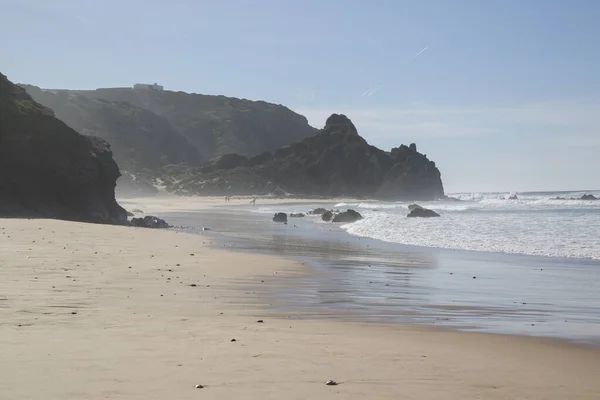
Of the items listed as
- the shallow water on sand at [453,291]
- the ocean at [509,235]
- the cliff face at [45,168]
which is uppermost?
the cliff face at [45,168]

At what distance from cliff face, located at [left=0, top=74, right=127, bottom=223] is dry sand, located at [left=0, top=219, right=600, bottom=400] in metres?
17.7

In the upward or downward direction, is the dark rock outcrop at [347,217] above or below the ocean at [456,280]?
above

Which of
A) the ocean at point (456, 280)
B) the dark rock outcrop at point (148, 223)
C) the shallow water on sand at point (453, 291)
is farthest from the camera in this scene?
the dark rock outcrop at point (148, 223)

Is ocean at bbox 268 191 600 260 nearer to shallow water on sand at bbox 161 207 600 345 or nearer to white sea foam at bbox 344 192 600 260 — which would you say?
white sea foam at bbox 344 192 600 260

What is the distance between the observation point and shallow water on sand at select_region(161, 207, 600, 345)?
8.38 meters

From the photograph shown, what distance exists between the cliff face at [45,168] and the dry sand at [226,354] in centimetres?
1771

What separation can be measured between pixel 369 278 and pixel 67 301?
6.64 m

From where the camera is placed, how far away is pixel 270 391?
4.66m

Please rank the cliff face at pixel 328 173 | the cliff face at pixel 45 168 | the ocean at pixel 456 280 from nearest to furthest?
the ocean at pixel 456 280 → the cliff face at pixel 45 168 → the cliff face at pixel 328 173

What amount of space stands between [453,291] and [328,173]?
127 meters

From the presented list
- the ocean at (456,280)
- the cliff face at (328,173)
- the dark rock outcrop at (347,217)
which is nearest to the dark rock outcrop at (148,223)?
the ocean at (456,280)

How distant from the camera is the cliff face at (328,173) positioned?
13275 centimetres

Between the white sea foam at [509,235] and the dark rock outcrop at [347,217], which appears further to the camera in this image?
the dark rock outcrop at [347,217]

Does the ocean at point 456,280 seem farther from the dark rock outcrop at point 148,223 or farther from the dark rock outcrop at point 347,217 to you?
the dark rock outcrop at point 347,217
